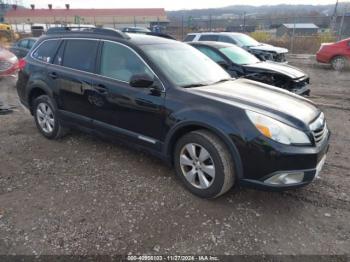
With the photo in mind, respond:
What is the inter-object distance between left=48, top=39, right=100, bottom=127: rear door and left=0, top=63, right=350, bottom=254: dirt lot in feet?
2.20

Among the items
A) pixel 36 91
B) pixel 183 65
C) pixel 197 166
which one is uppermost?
pixel 183 65

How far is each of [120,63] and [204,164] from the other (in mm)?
1755

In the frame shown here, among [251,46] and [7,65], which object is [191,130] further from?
[251,46]

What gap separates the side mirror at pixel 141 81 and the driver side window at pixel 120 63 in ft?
0.43

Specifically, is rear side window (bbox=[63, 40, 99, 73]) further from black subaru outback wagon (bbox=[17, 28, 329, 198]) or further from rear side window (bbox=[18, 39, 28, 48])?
rear side window (bbox=[18, 39, 28, 48])

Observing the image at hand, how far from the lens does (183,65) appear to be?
3986 millimetres

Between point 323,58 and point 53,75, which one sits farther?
point 323,58

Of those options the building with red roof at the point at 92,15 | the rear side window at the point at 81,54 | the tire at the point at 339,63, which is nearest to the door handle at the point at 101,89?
the rear side window at the point at 81,54

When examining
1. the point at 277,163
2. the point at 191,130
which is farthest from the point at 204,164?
the point at 277,163

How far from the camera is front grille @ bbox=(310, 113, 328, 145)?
314 cm

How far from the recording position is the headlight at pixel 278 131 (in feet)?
9.56

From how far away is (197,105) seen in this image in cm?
327

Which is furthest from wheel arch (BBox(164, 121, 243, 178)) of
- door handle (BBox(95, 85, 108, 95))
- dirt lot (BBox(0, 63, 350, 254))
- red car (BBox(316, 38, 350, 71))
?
red car (BBox(316, 38, 350, 71))

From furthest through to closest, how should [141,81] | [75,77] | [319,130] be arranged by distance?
[75,77] < [141,81] < [319,130]
